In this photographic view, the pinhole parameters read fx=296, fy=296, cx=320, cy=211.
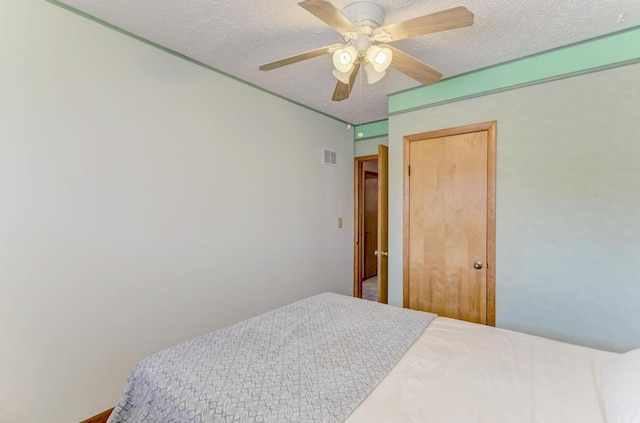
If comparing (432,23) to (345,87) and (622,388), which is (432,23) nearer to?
(345,87)

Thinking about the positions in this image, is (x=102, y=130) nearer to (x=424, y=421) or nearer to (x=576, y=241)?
(x=424, y=421)

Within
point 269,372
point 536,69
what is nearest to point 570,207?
point 536,69

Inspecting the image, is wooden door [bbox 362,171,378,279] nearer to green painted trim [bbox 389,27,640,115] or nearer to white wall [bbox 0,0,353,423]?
green painted trim [bbox 389,27,640,115]

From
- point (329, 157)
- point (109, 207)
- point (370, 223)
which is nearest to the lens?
point (109, 207)

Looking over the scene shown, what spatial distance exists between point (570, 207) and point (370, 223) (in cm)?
336

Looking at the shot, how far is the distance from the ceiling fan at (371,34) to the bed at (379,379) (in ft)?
4.73

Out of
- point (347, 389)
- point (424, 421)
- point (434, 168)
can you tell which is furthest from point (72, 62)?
point (434, 168)

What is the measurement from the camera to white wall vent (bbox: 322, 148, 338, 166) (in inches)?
137

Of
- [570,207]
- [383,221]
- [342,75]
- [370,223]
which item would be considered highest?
[342,75]

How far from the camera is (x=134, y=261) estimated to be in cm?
193

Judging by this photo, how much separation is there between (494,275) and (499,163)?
883 mm

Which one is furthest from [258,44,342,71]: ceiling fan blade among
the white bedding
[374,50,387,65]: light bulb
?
the white bedding

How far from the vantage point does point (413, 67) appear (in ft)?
5.79

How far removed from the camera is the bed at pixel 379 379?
97 cm
